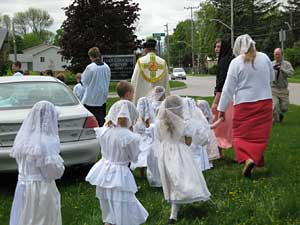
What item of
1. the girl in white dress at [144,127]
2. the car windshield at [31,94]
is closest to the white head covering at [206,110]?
the girl in white dress at [144,127]

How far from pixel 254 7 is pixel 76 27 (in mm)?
59481

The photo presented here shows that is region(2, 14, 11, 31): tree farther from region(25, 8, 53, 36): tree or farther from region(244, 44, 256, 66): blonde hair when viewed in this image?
region(244, 44, 256, 66): blonde hair

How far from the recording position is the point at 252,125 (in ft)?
24.3

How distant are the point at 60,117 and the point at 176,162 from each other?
234cm

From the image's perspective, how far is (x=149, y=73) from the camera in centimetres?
913

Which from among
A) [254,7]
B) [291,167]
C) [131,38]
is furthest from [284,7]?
[291,167]

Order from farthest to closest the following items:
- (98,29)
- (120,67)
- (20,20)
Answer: (20,20), (98,29), (120,67)

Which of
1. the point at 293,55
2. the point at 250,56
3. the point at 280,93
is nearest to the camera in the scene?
the point at 250,56

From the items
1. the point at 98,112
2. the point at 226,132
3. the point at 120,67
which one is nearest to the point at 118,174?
the point at 226,132

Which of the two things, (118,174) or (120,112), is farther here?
(120,112)

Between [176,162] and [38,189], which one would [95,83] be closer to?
[176,162]

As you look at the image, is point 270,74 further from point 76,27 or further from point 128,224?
point 76,27

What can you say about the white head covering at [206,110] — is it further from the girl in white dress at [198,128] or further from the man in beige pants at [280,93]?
the man in beige pants at [280,93]

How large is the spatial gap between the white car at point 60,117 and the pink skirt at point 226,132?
2.25 meters
